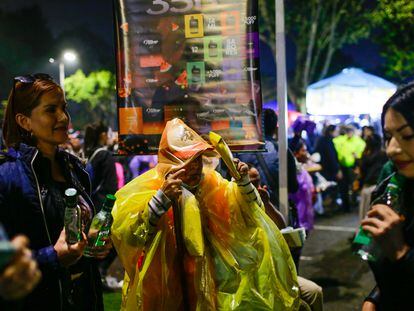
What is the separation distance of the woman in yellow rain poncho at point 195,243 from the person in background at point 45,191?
26cm

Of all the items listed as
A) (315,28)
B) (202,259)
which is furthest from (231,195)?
(315,28)

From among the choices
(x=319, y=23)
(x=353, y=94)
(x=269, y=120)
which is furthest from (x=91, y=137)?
(x=319, y=23)

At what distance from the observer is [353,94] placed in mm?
14812

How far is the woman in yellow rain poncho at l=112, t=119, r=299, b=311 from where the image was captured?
2.77m

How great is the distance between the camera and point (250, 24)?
136 inches

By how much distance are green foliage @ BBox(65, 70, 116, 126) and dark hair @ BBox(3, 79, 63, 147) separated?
4827cm

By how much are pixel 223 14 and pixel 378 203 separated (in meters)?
1.93

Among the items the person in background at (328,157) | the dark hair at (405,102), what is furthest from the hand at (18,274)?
the person in background at (328,157)

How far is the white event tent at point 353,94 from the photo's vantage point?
48.0 ft

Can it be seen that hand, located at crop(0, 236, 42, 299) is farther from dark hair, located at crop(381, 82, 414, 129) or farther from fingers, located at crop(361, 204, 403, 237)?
dark hair, located at crop(381, 82, 414, 129)

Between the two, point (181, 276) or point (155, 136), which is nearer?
point (181, 276)

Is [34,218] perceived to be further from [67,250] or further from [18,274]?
[18,274]

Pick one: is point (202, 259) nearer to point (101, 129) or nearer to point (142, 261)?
point (142, 261)

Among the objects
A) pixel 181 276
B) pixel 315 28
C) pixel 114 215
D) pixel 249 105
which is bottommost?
pixel 181 276
